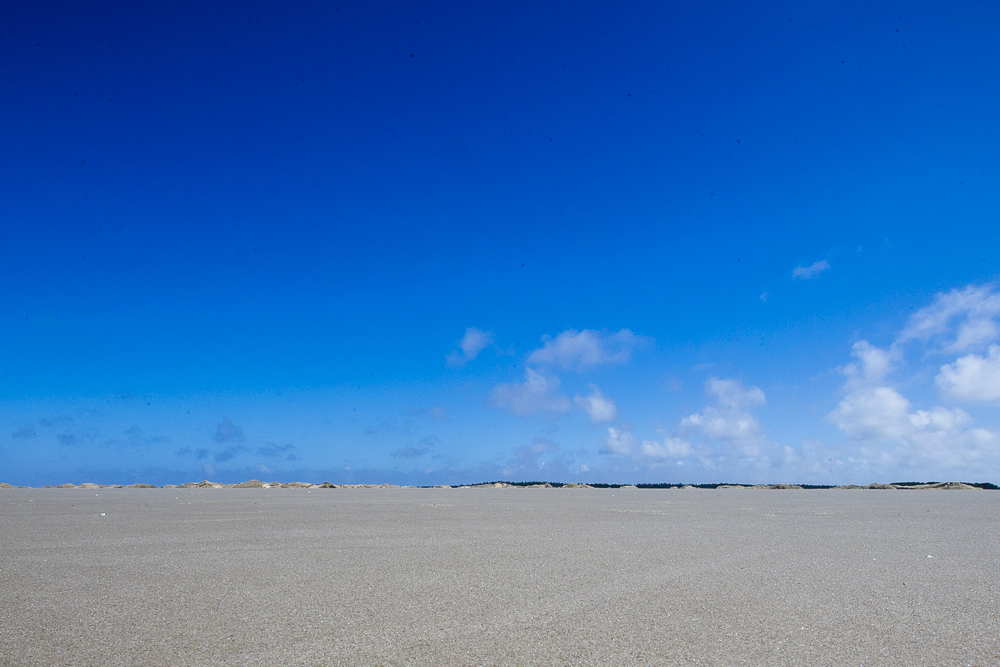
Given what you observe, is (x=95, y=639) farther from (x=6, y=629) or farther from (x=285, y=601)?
(x=285, y=601)

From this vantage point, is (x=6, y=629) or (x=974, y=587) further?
(x=974, y=587)

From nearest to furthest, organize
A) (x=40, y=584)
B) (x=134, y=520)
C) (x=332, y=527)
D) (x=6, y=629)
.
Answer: (x=6, y=629) < (x=40, y=584) < (x=332, y=527) < (x=134, y=520)

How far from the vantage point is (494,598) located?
3863 mm

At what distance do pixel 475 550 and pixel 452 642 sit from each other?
10.4 feet

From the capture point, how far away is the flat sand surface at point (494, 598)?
9.28ft

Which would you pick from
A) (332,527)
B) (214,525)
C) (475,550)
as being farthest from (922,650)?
(214,525)

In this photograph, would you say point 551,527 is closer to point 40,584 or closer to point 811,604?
point 811,604

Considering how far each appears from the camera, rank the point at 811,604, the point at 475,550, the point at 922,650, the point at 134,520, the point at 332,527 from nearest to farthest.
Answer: the point at 922,650, the point at 811,604, the point at 475,550, the point at 332,527, the point at 134,520

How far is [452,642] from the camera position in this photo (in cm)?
296

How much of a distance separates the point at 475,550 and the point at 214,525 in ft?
15.0

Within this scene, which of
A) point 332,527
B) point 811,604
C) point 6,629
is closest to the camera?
point 6,629

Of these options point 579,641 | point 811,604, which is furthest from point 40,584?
point 811,604

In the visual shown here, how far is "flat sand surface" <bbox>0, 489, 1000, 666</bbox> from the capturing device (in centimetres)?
283

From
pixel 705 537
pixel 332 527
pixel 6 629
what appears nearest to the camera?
pixel 6 629
